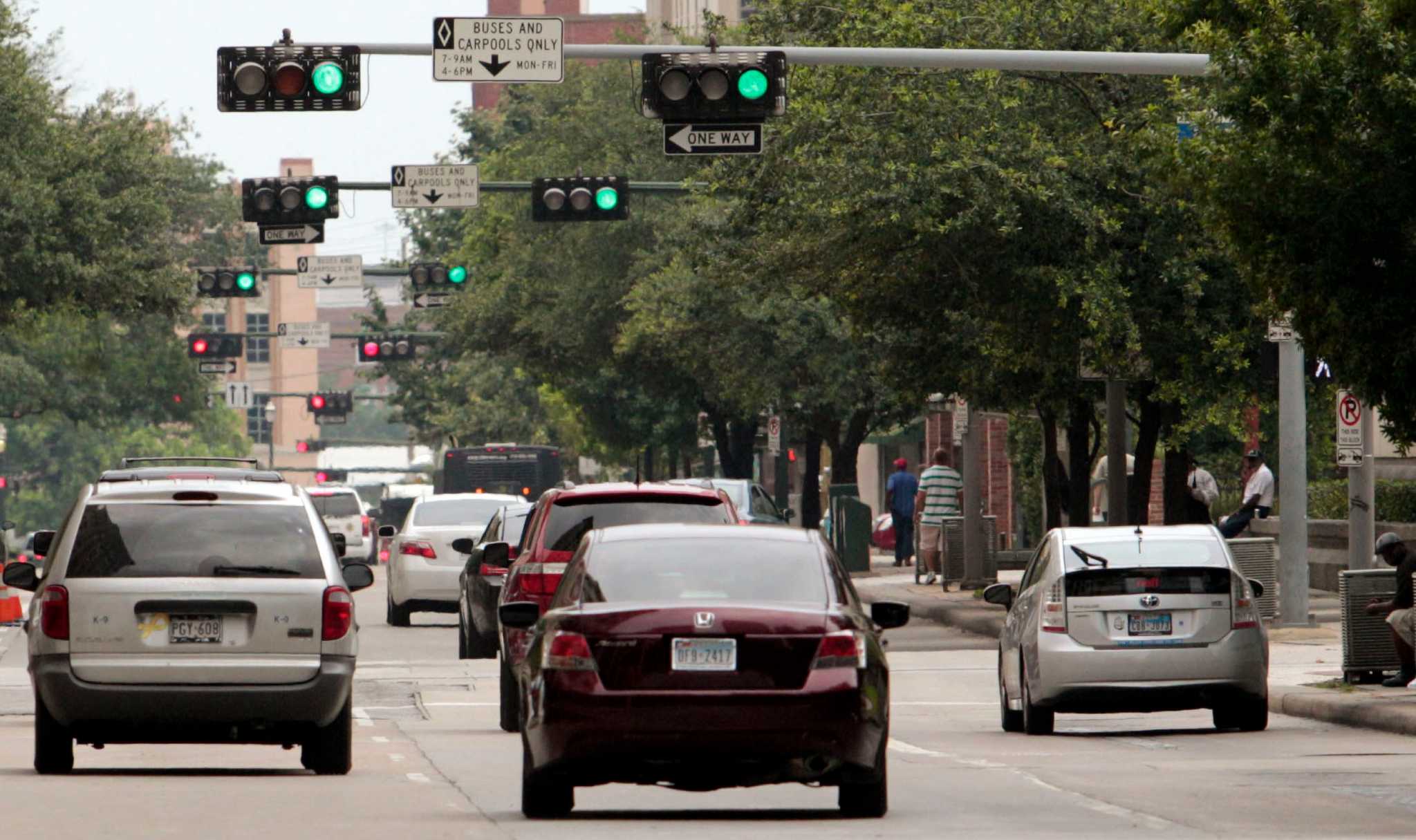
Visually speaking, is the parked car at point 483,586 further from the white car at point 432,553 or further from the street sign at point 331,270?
the street sign at point 331,270

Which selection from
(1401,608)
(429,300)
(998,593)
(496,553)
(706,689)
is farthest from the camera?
(429,300)

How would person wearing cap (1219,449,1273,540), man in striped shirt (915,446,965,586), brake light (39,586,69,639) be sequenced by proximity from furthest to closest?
man in striped shirt (915,446,965,586) < person wearing cap (1219,449,1273,540) < brake light (39,586,69,639)

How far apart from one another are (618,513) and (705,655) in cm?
624

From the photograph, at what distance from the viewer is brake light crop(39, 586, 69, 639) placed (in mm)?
13891

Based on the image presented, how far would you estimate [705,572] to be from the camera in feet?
39.7

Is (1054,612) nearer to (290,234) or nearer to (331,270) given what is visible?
(290,234)

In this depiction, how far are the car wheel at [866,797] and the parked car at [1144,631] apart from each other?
5.84 metres

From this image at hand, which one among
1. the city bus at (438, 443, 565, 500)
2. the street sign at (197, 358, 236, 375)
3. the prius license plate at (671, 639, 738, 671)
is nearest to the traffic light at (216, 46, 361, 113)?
the prius license plate at (671, 639, 738, 671)

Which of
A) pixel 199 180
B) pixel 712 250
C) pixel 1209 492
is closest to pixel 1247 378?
pixel 1209 492

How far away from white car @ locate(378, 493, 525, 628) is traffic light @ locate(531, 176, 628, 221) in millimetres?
3379

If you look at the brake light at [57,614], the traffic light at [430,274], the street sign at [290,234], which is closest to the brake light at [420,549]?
the street sign at [290,234]

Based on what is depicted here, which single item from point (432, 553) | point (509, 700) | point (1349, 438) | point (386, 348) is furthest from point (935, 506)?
point (386, 348)

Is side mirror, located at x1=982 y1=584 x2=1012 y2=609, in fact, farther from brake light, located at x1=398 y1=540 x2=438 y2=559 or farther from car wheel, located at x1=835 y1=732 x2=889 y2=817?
brake light, located at x1=398 y1=540 x2=438 y2=559

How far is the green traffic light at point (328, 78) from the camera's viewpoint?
775 inches
